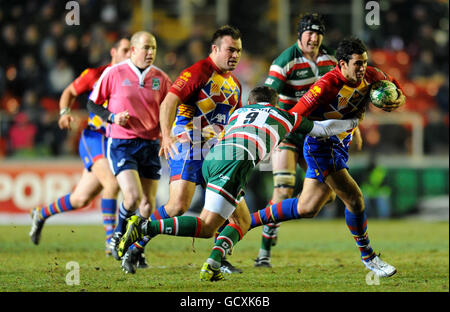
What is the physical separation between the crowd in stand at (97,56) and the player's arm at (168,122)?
7.20 meters

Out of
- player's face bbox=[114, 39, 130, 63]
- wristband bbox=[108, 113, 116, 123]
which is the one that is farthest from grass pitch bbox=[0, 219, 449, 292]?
player's face bbox=[114, 39, 130, 63]

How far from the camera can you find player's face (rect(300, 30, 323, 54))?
7.90 meters

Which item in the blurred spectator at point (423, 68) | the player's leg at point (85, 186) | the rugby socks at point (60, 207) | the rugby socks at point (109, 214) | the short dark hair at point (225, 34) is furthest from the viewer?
the blurred spectator at point (423, 68)

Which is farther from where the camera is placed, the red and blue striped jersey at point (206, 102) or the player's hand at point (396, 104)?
the red and blue striped jersey at point (206, 102)

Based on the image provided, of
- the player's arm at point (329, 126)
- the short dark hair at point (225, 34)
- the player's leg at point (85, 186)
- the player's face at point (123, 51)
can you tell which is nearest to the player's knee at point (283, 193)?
the player's arm at point (329, 126)

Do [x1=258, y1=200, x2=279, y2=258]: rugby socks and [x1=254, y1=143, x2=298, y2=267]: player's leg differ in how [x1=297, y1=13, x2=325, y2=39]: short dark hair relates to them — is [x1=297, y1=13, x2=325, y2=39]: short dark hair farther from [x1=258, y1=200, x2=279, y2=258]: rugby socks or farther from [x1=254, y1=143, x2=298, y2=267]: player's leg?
[x1=258, y1=200, x2=279, y2=258]: rugby socks

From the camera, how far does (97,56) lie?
49.9 ft

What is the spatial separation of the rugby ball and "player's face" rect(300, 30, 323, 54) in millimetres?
1229

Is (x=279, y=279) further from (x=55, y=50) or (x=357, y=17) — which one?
(x=357, y=17)

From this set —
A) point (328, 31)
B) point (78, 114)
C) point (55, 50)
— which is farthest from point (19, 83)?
point (328, 31)

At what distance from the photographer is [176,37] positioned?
1828 centimetres

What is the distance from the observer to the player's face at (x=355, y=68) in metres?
6.79

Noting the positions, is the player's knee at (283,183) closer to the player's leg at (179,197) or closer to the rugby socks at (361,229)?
the rugby socks at (361,229)

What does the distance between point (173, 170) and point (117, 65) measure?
154 centimetres
